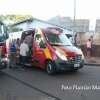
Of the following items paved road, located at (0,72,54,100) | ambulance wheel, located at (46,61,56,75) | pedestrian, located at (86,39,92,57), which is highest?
pedestrian, located at (86,39,92,57)

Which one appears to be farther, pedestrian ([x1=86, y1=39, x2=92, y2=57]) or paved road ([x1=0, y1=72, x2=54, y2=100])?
pedestrian ([x1=86, y1=39, x2=92, y2=57])

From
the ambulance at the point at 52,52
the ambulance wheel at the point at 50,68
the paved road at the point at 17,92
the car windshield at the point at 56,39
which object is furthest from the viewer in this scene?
the car windshield at the point at 56,39

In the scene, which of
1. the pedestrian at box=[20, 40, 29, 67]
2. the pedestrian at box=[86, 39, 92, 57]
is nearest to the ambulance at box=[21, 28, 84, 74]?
the pedestrian at box=[20, 40, 29, 67]

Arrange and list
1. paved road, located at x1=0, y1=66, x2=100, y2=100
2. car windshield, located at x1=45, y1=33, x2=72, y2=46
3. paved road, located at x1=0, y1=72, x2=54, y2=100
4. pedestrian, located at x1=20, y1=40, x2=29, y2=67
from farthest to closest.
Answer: pedestrian, located at x1=20, y1=40, x2=29, y2=67
car windshield, located at x1=45, y1=33, x2=72, y2=46
paved road, located at x1=0, y1=66, x2=100, y2=100
paved road, located at x1=0, y1=72, x2=54, y2=100

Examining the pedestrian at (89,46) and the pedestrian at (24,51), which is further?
the pedestrian at (89,46)

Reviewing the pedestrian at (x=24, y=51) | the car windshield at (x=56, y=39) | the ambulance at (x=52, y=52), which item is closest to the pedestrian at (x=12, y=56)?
the pedestrian at (x=24, y=51)

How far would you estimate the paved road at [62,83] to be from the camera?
9982 mm

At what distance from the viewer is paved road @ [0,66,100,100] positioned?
9982mm

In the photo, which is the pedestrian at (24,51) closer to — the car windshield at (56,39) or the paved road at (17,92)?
the car windshield at (56,39)

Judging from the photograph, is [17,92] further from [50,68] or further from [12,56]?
[12,56]

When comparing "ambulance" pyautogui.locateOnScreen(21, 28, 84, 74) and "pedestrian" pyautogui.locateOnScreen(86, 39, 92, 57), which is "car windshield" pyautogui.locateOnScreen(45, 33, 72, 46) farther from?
"pedestrian" pyautogui.locateOnScreen(86, 39, 92, 57)

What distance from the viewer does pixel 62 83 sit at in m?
12.0

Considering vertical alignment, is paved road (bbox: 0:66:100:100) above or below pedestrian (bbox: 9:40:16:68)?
below

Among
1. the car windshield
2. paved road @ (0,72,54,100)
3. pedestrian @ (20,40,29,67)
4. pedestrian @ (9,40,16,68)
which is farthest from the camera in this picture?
pedestrian @ (9,40,16,68)
